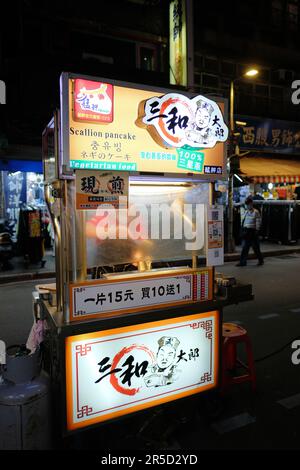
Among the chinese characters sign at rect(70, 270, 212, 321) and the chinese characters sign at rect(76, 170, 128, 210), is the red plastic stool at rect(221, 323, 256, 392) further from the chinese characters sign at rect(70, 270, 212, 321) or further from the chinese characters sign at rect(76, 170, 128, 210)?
the chinese characters sign at rect(76, 170, 128, 210)

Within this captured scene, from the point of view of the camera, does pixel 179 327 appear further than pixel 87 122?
Yes

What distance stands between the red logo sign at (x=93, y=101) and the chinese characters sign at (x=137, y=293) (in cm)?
140

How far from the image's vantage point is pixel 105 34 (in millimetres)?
16578

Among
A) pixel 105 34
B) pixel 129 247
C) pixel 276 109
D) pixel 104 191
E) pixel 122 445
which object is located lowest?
pixel 122 445

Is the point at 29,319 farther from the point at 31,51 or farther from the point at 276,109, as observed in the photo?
the point at 276,109

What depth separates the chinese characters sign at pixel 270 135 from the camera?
20.2 meters

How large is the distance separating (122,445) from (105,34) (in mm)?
17152

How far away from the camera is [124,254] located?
4.00 meters

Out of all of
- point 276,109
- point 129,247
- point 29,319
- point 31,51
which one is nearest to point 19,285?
point 29,319

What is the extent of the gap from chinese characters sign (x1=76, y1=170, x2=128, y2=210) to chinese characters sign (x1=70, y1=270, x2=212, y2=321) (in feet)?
2.28

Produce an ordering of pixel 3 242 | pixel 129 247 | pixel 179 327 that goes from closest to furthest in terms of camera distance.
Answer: pixel 179 327
pixel 129 247
pixel 3 242

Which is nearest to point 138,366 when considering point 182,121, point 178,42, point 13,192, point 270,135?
point 182,121

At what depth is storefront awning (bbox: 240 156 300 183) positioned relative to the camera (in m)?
17.6

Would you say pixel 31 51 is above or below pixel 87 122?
above
